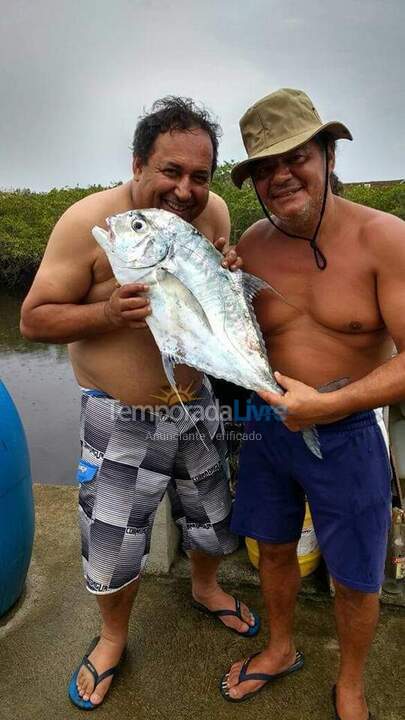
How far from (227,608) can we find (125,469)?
0.96 m

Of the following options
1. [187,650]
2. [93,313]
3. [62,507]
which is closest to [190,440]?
[93,313]

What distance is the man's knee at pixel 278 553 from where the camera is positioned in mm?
2295

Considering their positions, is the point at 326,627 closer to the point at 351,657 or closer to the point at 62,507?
the point at 351,657

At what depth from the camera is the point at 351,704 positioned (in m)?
2.12

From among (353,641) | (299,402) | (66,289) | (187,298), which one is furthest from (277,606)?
(66,289)

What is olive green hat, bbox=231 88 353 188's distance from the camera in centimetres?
187

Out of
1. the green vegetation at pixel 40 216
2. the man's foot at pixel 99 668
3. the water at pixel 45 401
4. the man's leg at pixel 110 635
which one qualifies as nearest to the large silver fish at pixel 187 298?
the man's leg at pixel 110 635

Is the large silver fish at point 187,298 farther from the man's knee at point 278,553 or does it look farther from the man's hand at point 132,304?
the man's knee at point 278,553

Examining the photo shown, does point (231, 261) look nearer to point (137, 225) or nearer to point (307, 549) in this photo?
point (137, 225)

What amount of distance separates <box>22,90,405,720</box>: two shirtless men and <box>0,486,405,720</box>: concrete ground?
0.09 m

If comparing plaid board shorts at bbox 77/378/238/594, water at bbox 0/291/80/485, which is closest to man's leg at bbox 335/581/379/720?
plaid board shorts at bbox 77/378/238/594

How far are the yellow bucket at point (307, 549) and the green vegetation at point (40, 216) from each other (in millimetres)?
10250

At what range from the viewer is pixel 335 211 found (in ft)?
6.52

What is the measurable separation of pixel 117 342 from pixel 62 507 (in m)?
1.92
